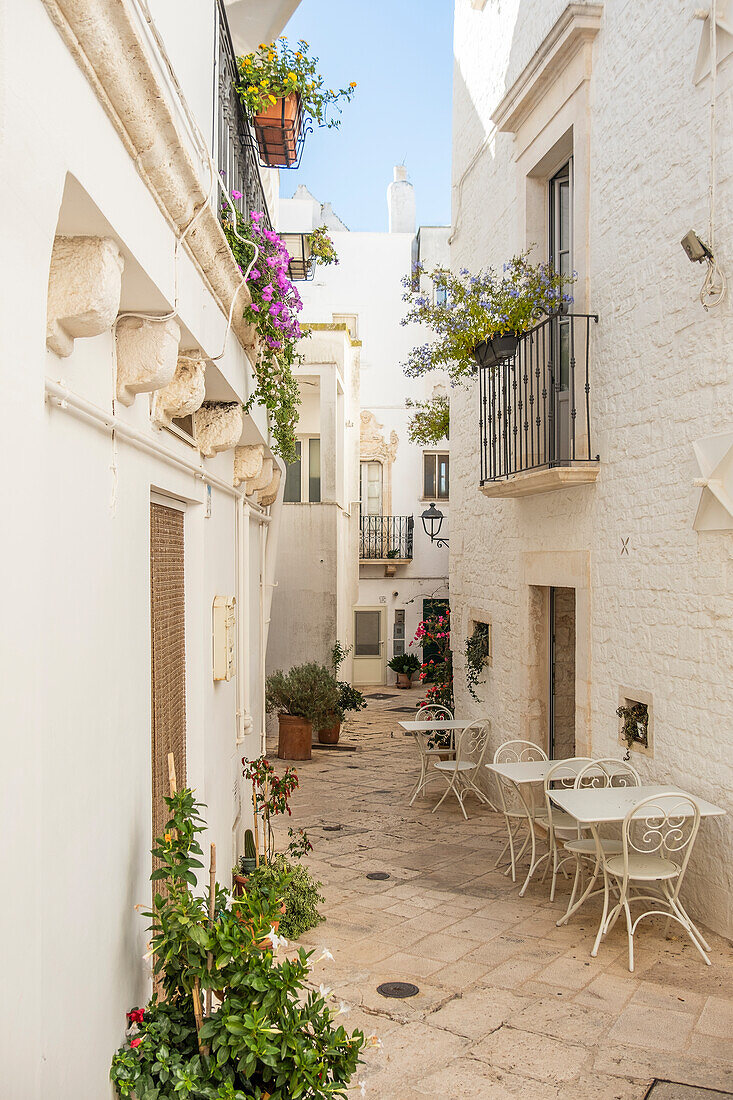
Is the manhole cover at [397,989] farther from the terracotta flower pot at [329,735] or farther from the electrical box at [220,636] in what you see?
the terracotta flower pot at [329,735]

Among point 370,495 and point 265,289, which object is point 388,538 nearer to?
point 370,495

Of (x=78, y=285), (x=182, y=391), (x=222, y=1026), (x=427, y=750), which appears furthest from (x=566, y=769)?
(x=78, y=285)

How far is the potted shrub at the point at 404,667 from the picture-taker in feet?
62.8

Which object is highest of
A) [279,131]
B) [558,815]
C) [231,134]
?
[279,131]

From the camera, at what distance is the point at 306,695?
11273 millimetres

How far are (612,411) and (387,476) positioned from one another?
14208 mm

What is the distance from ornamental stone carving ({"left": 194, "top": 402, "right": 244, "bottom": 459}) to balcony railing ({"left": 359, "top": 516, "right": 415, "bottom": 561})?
15571 millimetres

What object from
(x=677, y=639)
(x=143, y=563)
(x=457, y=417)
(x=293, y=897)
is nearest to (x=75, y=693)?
Answer: (x=143, y=563)

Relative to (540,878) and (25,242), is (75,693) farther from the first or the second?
(540,878)

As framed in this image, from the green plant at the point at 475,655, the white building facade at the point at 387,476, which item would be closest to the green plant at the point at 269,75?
the green plant at the point at 475,655

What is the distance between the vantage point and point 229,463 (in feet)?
18.7

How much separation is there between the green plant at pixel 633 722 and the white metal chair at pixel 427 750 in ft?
9.36

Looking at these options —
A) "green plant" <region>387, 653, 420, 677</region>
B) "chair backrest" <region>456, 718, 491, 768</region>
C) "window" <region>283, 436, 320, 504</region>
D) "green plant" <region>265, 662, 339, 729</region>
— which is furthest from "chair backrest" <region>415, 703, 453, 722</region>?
"green plant" <region>387, 653, 420, 677</region>

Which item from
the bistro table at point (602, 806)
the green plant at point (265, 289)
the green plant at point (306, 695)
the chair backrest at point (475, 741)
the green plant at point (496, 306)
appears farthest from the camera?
the green plant at point (306, 695)
